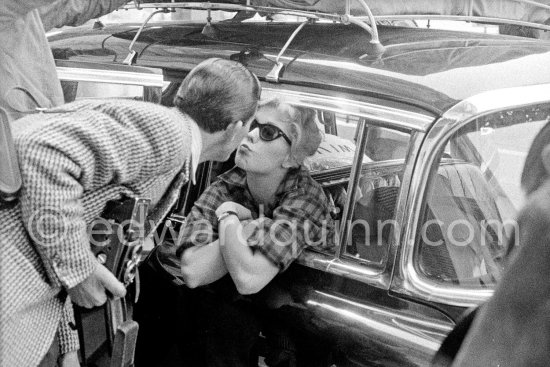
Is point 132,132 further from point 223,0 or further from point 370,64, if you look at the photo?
point 223,0

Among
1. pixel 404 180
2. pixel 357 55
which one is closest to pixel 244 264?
pixel 404 180

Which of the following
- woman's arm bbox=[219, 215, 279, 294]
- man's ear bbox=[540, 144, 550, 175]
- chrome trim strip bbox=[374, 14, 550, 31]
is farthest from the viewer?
chrome trim strip bbox=[374, 14, 550, 31]

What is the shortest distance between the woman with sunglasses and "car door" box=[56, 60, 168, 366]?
1.24ft

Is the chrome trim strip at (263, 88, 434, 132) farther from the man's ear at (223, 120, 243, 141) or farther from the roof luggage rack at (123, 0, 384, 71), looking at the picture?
the man's ear at (223, 120, 243, 141)

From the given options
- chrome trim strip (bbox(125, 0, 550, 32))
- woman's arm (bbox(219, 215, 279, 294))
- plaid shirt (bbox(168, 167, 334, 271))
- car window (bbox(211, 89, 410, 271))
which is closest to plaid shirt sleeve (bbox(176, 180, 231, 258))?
plaid shirt (bbox(168, 167, 334, 271))

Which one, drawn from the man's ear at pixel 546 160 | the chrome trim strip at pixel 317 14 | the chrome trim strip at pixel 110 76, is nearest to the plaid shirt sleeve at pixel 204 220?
the chrome trim strip at pixel 110 76

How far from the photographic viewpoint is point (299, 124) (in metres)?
2.78

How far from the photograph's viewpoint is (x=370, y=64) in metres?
2.76

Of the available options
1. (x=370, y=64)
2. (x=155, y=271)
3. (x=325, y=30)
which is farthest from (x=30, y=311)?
(x=325, y=30)

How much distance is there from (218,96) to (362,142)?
1.50 ft

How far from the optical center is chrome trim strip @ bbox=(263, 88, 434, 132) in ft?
7.96

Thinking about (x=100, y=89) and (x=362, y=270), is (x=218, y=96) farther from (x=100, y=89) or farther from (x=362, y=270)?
(x=100, y=89)

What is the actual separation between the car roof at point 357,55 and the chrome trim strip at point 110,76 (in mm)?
72

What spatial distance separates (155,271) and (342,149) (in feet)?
2.62
